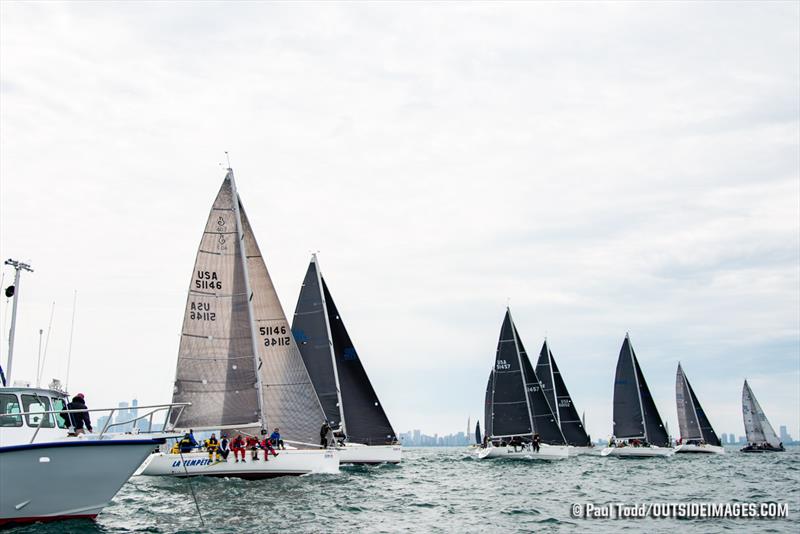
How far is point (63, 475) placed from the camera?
19.8 m

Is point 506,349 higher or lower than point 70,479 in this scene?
higher

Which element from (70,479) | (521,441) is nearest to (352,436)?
(521,441)

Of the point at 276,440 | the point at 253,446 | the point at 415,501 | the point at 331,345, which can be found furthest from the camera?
the point at 331,345

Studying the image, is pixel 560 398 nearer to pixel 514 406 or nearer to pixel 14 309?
pixel 514 406

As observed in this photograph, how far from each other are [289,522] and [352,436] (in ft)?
85.4

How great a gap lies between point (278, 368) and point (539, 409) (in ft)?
110

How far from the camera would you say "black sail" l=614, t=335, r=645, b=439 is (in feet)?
252

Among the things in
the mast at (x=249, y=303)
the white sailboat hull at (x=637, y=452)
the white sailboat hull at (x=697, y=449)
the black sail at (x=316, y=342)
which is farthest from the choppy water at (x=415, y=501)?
the white sailboat hull at (x=697, y=449)

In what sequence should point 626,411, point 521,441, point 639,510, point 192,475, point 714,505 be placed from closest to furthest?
point 639,510 < point 714,505 < point 192,475 < point 521,441 < point 626,411

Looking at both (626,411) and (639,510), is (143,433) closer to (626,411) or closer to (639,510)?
(639,510)

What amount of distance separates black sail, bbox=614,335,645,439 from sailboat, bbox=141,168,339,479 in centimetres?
4726

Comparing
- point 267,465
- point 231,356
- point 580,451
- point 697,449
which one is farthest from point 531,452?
point 267,465

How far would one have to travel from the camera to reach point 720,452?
87.1m

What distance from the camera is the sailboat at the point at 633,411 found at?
76.2m
